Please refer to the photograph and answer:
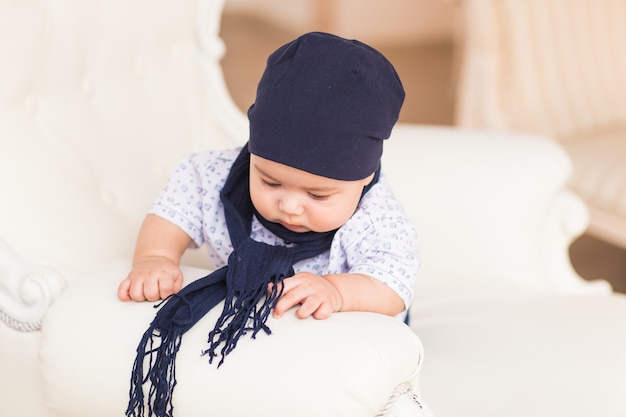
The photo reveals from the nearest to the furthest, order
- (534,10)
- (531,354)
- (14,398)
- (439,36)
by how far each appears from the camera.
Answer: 1. (14,398)
2. (531,354)
3. (534,10)
4. (439,36)

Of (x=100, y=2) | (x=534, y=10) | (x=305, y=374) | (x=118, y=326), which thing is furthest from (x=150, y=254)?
(x=534, y=10)

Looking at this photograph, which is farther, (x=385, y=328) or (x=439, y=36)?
(x=439, y=36)

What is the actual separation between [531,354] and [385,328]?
0.42 m

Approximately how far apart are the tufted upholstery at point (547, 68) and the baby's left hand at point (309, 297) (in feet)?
5.24

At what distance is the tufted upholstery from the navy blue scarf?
4.67 ft

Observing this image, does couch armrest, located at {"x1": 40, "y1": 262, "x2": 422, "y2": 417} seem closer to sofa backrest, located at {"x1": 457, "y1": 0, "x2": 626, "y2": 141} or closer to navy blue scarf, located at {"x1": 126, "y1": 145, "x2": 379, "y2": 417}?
navy blue scarf, located at {"x1": 126, "y1": 145, "x2": 379, "y2": 417}

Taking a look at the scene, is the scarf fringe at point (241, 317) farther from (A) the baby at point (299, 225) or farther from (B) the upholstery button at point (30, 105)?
(B) the upholstery button at point (30, 105)

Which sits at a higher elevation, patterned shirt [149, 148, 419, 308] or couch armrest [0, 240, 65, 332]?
patterned shirt [149, 148, 419, 308]

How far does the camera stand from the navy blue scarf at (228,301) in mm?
1031

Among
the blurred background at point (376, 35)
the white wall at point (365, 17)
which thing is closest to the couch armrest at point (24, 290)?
the blurred background at point (376, 35)

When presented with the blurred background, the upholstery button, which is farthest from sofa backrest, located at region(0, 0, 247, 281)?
the blurred background

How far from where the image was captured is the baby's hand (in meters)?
1.14

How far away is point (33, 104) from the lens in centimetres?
146

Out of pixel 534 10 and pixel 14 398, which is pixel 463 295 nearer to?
pixel 14 398
